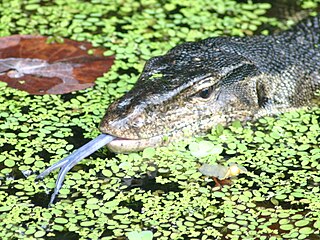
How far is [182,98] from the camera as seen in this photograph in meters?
A: 5.99

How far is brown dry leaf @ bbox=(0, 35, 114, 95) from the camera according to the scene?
664cm

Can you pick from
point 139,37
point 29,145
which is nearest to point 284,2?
point 139,37

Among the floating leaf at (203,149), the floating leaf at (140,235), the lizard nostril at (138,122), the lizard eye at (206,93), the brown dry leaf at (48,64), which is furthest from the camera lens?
the brown dry leaf at (48,64)

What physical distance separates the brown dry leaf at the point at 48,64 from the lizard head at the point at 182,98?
740mm

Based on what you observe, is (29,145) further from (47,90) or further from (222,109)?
(222,109)

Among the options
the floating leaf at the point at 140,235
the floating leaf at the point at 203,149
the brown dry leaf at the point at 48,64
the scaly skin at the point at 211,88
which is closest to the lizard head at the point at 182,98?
the scaly skin at the point at 211,88

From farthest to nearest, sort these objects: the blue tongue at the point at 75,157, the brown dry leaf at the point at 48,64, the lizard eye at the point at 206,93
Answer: the brown dry leaf at the point at 48,64, the lizard eye at the point at 206,93, the blue tongue at the point at 75,157

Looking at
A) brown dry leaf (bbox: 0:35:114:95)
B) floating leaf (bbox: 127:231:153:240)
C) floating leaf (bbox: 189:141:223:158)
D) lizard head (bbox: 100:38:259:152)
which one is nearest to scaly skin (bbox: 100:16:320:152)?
lizard head (bbox: 100:38:259:152)

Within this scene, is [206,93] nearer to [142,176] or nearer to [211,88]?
[211,88]

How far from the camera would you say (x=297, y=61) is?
6641mm

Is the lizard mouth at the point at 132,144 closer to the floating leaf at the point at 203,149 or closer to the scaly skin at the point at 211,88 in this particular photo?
the scaly skin at the point at 211,88

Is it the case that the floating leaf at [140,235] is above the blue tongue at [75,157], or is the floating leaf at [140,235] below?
below

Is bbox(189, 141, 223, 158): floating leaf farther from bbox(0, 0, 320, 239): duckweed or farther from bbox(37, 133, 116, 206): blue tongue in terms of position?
bbox(37, 133, 116, 206): blue tongue

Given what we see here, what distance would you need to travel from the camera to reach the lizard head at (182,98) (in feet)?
19.1
